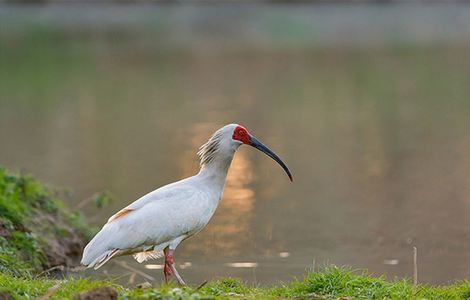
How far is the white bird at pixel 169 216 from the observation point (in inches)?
323

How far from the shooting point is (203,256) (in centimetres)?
1284

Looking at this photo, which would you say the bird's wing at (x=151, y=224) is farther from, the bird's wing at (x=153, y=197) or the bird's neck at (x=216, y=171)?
the bird's neck at (x=216, y=171)

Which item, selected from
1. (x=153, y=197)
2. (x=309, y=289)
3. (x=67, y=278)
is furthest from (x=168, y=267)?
(x=67, y=278)

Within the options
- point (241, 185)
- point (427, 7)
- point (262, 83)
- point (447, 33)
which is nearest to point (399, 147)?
point (241, 185)

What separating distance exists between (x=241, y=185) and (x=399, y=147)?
16.4 feet

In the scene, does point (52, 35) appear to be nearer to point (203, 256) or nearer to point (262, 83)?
point (262, 83)

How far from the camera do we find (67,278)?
37.0 feet

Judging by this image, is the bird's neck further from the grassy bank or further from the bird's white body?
the grassy bank

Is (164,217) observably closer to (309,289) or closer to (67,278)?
(309,289)

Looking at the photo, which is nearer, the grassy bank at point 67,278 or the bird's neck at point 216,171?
the grassy bank at point 67,278

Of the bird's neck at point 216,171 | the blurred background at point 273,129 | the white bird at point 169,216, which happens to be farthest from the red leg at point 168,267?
the blurred background at point 273,129

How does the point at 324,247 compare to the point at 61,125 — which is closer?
the point at 324,247

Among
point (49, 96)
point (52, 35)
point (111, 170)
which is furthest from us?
point (52, 35)

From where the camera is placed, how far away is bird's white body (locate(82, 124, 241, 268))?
820cm
